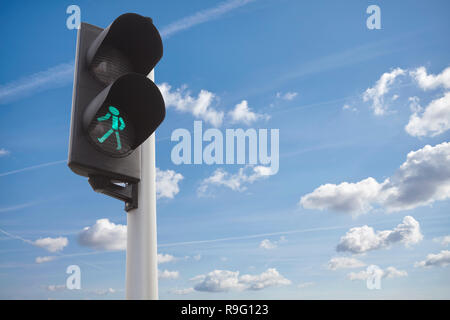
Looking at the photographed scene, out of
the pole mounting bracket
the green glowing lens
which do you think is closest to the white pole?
the pole mounting bracket

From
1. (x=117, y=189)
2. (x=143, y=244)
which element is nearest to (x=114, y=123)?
(x=117, y=189)

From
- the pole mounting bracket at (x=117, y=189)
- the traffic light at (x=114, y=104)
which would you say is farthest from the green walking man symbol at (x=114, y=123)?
the pole mounting bracket at (x=117, y=189)

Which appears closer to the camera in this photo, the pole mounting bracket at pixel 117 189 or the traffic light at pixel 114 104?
the traffic light at pixel 114 104

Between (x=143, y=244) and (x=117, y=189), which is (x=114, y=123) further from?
(x=143, y=244)

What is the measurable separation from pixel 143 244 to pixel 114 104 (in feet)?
2.69

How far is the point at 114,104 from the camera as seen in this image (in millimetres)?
2348

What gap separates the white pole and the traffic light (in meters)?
0.07

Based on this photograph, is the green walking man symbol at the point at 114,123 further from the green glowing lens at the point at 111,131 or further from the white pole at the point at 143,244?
the white pole at the point at 143,244

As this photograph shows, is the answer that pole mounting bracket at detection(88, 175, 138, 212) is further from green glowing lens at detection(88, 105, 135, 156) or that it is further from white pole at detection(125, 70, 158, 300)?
green glowing lens at detection(88, 105, 135, 156)

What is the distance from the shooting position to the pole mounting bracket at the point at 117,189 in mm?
2408

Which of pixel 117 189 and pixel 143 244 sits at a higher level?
pixel 117 189
